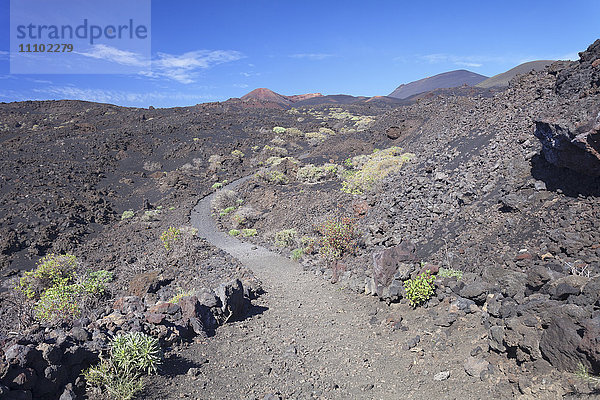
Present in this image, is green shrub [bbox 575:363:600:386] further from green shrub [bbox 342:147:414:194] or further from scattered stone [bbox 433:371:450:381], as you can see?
green shrub [bbox 342:147:414:194]

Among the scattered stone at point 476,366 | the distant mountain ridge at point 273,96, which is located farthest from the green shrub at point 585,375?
the distant mountain ridge at point 273,96

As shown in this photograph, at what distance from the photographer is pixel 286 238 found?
14992mm

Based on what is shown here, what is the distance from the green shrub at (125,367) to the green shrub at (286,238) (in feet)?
31.1

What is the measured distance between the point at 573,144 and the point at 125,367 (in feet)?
28.2

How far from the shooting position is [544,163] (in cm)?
893

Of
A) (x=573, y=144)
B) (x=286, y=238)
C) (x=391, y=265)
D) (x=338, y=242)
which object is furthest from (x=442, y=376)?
(x=286, y=238)

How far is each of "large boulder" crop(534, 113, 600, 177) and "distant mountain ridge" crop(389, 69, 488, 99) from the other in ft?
374

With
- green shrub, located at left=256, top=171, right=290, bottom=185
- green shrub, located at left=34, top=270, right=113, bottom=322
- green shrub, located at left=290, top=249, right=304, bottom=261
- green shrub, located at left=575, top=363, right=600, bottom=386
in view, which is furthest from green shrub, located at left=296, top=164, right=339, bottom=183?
green shrub, located at left=575, top=363, right=600, bottom=386

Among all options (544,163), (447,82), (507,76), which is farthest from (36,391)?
(447,82)

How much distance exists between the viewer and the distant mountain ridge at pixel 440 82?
11411 cm

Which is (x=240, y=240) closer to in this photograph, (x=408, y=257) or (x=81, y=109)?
(x=408, y=257)

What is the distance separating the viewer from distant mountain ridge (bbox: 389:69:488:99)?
114113 mm

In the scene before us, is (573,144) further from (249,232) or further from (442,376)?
(249,232)

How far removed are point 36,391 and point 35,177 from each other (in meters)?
26.7
